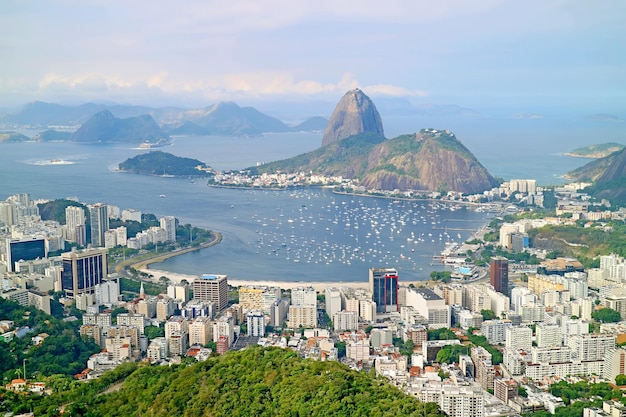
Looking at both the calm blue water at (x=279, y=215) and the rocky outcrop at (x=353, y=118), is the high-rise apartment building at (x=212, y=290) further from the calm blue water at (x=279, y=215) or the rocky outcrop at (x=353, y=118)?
the rocky outcrop at (x=353, y=118)

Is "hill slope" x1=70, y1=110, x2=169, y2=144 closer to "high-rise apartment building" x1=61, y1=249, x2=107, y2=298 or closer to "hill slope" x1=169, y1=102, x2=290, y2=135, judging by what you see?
"hill slope" x1=169, y1=102, x2=290, y2=135

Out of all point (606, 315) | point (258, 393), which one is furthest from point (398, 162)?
point (258, 393)

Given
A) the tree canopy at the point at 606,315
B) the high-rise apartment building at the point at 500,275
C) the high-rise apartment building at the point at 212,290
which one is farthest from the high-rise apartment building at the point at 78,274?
the tree canopy at the point at 606,315

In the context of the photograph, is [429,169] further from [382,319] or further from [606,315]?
[382,319]

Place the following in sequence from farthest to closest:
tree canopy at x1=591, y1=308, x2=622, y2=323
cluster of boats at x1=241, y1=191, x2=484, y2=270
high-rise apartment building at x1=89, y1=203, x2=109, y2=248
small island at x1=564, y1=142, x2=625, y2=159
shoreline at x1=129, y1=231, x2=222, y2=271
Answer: small island at x1=564, y1=142, x2=625, y2=159 < high-rise apartment building at x1=89, y1=203, x2=109, y2=248 < cluster of boats at x1=241, y1=191, x2=484, y2=270 < shoreline at x1=129, y1=231, x2=222, y2=271 < tree canopy at x1=591, y1=308, x2=622, y2=323

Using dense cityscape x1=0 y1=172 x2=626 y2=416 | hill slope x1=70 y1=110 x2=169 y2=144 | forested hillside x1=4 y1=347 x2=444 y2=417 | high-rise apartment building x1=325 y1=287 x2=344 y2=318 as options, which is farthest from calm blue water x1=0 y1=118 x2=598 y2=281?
hill slope x1=70 y1=110 x2=169 y2=144
